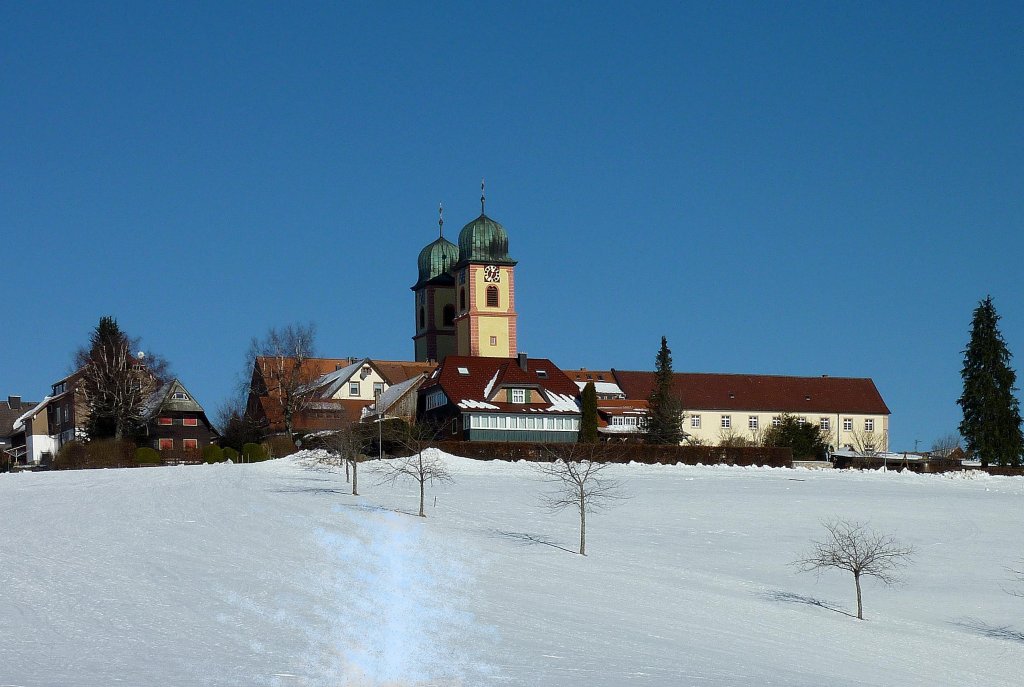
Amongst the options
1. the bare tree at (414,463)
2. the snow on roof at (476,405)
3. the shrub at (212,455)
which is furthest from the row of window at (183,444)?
the bare tree at (414,463)

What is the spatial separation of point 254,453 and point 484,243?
50.8 meters

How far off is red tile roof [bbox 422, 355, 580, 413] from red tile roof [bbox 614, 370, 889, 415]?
16817 mm

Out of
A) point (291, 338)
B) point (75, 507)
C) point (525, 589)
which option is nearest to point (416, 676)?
point (525, 589)

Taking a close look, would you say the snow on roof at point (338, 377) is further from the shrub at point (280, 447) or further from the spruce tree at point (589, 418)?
the spruce tree at point (589, 418)

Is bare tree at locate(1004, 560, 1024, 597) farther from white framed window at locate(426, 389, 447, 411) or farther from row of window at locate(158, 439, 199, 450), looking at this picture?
row of window at locate(158, 439, 199, 450)

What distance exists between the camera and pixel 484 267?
122500 mm

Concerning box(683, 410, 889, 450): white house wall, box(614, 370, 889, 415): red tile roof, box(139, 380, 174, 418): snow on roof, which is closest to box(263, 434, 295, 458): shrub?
box(139, 380, 174, 418): snow on roof

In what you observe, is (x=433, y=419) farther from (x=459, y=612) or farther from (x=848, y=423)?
(x=459, y=612)

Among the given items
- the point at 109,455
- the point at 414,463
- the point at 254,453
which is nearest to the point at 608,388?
the point at 254,453

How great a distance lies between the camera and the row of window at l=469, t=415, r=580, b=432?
289 ft

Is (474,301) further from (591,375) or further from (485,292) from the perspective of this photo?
(591,375)

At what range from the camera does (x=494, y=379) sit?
92312 millimetres

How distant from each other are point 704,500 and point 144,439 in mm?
39900

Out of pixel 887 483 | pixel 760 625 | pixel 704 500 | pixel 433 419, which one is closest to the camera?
pixel 760 625
